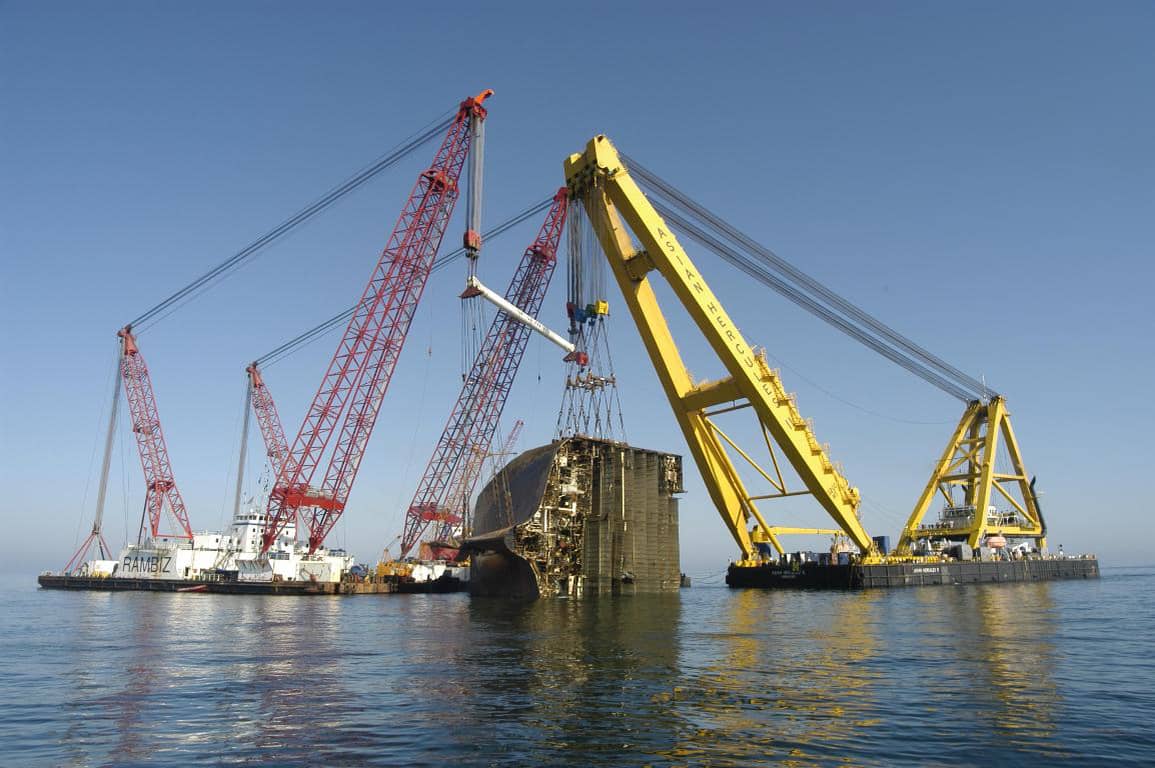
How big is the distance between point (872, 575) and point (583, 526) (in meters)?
33.6

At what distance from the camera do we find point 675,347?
215 feet

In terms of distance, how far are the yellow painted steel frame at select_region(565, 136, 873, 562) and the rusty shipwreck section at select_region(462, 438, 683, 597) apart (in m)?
6.97

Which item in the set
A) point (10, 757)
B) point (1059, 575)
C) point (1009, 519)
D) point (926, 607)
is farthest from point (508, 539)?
point (1059, 575)

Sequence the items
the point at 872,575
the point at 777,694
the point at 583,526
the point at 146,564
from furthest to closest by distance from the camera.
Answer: the point at 146,564 < the point at 872,575 < the point at 583,526 < the point at 777,694

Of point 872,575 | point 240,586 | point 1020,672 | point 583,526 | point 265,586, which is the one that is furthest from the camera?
point 240,586

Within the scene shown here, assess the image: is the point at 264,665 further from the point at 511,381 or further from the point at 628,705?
the point at 511,381

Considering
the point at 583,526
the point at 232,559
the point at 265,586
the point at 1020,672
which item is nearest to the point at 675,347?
the point at 583,526

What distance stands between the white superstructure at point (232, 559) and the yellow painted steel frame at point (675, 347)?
4933 cm

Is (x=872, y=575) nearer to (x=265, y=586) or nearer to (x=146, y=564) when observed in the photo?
(x=265, y=586)

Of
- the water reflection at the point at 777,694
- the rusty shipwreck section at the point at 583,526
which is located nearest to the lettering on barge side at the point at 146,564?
the rusty shipwreck section at the point at 583,526

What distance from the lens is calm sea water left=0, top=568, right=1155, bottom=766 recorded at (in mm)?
15055

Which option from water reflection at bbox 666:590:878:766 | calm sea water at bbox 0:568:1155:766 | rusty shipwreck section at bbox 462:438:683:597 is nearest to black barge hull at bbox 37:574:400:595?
rusty shipwreck section at bbox 462:438:683:597

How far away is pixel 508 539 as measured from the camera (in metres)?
59.6

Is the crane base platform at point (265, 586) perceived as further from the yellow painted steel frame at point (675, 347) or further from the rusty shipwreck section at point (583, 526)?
the yellow painted steel frame at point (675, 347)
